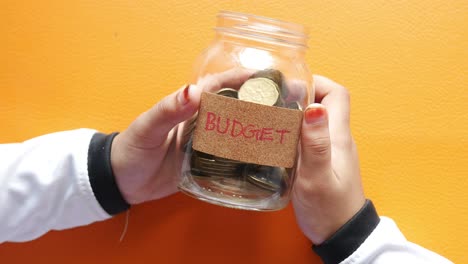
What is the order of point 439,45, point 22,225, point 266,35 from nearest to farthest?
1. point 266,35
2. point 22,225
3. point 439,45

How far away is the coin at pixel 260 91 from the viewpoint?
0.70m

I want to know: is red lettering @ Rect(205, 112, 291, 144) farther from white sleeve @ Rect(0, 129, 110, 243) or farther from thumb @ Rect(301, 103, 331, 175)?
white sleeve @ Rect(0, 129, 110, 243)

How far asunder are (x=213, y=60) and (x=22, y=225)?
19.7 inches

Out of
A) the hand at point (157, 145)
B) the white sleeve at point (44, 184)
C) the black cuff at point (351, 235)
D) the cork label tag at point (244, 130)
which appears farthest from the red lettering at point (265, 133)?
the white sleeve at point (44, 184)

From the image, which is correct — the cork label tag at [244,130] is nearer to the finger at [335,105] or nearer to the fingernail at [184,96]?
the fingernail at [184,96]

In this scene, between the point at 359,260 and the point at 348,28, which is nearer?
the point at 359,260

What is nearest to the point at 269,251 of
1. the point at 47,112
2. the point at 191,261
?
the point at 191,261

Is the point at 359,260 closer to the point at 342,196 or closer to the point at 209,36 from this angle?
the point at 342,196

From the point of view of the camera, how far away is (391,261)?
0.82 meters

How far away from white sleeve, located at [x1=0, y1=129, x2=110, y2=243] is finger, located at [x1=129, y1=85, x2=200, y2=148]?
0.51ft

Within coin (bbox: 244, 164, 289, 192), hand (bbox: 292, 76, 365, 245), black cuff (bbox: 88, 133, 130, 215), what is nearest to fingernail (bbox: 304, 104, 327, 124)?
hand (bbox: 292, 76, 365, 245)

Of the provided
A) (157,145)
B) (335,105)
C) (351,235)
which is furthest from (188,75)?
(351,235)

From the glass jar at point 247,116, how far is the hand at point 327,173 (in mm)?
25

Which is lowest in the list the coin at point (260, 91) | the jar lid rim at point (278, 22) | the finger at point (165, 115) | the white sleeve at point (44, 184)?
the white sleeve at point (44, 184)
